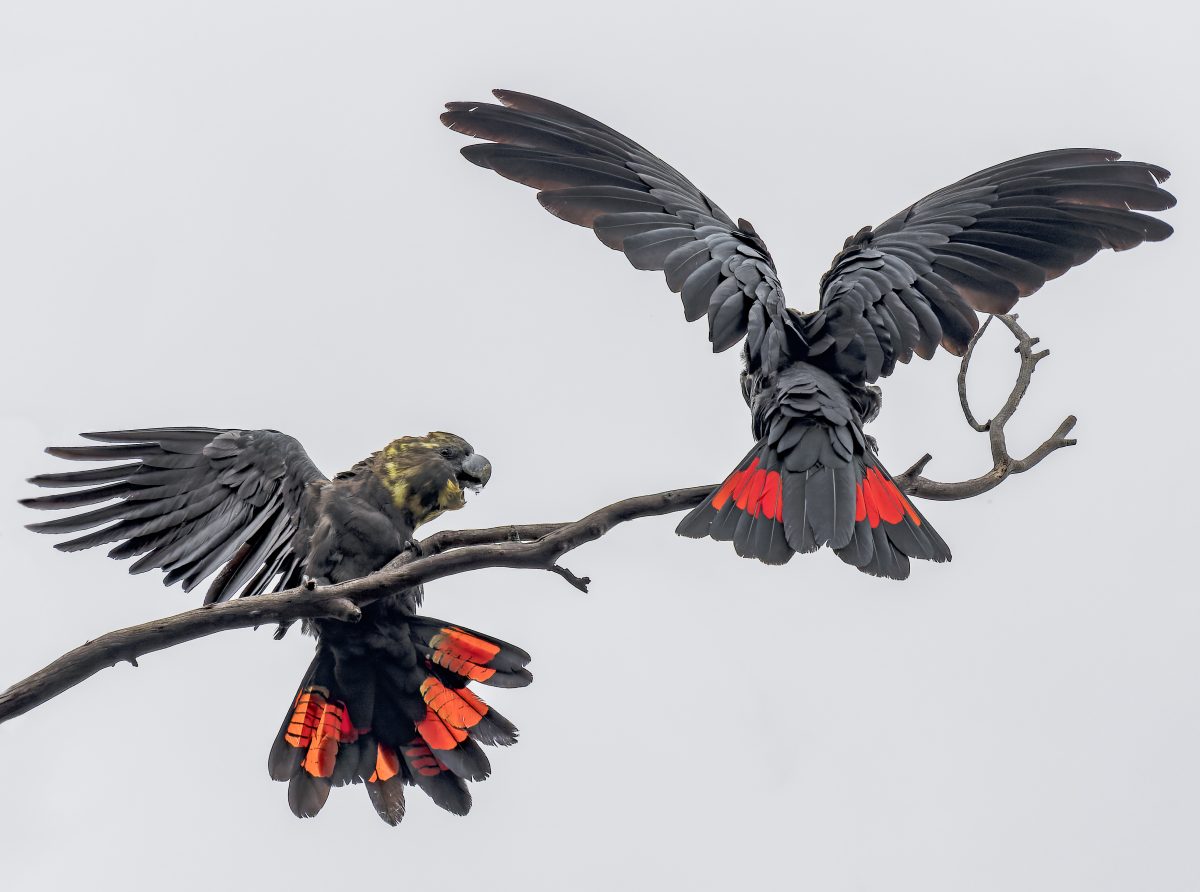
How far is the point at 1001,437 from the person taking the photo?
4793mm

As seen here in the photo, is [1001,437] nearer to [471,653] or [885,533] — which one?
[885,533]

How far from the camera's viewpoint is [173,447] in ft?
15.0

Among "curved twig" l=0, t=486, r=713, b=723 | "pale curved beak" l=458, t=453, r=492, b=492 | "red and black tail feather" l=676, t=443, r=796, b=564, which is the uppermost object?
"pale curved beak" l=458, t=453, r=492, b=492

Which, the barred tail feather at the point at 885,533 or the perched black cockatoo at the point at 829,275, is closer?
the barred tail feather at the point at 885,533

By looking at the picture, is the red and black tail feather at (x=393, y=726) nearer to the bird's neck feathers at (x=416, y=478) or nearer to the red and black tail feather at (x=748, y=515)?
the bird's neck feathers at (x=416, y=478)

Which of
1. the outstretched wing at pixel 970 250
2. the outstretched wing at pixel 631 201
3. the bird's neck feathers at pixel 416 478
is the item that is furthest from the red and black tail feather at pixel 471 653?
the outstretched wing at pixel 970 250

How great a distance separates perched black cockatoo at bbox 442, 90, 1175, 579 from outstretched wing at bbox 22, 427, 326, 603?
1336 millimetres

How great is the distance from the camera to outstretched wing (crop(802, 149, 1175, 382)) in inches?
177

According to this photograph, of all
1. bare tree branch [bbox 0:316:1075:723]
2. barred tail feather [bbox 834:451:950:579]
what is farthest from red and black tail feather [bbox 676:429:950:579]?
bare tree branch [bbox 0:316:1075:723]

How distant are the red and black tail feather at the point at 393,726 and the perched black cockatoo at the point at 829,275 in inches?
45.7

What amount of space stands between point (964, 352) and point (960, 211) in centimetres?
77

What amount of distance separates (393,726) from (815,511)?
5.67ft

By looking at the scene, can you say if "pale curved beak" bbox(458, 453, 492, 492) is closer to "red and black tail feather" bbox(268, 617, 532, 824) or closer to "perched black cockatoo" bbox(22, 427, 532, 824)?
"perched black cockatoo" bbox(22, 427, 532, 824)

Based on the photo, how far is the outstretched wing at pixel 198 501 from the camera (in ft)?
14.5
